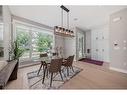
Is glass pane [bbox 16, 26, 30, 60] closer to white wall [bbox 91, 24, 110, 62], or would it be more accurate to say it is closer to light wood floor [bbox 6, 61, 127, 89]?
light wood floor [bbox 6, 61, 127, 89]

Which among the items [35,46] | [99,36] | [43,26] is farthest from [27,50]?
[99,36]

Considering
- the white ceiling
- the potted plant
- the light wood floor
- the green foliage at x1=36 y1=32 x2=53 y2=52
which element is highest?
the white ceiling

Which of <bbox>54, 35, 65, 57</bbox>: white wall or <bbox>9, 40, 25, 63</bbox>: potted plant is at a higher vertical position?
<bbox>54, 35, 65, 57</bbox>: white wall

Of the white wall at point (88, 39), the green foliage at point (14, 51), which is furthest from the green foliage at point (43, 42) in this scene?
the white wall at point (88, 39)

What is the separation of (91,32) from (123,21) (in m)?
4.10

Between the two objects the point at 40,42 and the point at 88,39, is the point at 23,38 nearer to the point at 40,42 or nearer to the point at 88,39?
the point at 40,42

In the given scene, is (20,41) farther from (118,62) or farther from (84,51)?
(84,51)

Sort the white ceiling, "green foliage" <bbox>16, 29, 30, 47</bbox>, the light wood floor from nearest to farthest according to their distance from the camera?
1. the light wood floor
2. the white ceiling
3. "green foliage" <bbox>16, 29, 30, 47</bbox>

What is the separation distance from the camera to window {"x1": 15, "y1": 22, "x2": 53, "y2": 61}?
489cm

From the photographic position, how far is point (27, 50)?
5.17 metres

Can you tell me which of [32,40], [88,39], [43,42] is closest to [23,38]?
[32,40]

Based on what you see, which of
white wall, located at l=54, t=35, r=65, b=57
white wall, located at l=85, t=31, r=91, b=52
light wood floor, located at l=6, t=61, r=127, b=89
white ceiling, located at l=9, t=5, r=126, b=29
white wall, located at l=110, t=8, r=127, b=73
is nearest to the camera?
light wood floor, located at l=6, t=61, r=127, b=89

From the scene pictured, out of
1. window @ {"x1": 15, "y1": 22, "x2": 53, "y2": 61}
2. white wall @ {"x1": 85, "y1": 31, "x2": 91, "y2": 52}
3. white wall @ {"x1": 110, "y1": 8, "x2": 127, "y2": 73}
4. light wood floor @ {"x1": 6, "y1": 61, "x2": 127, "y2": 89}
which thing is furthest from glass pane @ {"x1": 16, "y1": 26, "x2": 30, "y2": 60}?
white wall @ {"x1": 85, "y1": 31, "x2": 91, "y2": 52}

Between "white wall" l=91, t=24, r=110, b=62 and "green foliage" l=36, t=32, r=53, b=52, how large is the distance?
368cm
